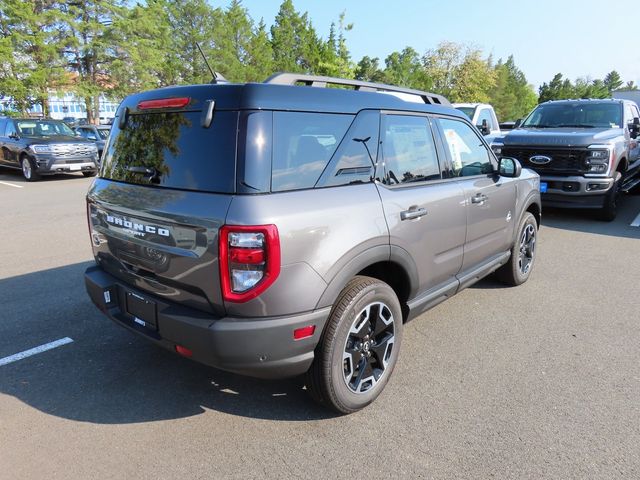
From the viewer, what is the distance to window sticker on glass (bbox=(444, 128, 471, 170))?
370cm

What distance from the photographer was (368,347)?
9.52 feet

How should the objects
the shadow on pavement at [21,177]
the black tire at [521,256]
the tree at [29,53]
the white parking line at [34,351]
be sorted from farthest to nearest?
the tree at [29,53]
the shadow on pavement at [21,177]
the black tire at [521,256]
the white parking line at [34,351]

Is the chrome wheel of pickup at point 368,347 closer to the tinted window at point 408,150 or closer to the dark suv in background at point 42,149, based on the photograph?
the tinted window at point 408,150

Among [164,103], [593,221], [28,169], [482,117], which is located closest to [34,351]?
[164,103]

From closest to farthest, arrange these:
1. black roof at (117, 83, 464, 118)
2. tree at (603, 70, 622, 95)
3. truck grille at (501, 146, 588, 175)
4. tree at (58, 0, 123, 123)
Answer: black roof at (117, 83, 464, 118)
truck grille at (501, 146, 588, 175)
tree at (58, 0, 123, 123)
tree at (603, 70, 622, 95)

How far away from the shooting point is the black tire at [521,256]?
479cm

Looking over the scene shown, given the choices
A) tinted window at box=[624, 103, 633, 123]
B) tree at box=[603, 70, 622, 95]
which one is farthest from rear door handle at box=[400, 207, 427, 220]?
tree at box=[603, 70, 622, 95]

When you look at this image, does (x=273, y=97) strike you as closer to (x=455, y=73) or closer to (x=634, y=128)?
(x=634, y=128)

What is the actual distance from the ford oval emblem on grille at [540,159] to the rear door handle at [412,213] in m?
5.85

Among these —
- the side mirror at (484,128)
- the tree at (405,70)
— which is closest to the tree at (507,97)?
the tree at (405,70)

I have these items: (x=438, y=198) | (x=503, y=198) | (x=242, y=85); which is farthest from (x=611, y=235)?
(x=242, y=85)

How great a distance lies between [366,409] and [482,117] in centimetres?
1127

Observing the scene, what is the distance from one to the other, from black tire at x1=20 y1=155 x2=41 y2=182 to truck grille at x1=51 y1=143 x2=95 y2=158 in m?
0.76

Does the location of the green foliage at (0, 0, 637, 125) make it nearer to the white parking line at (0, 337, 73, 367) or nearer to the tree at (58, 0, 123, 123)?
the tree at (58, 0, 123, 123)
